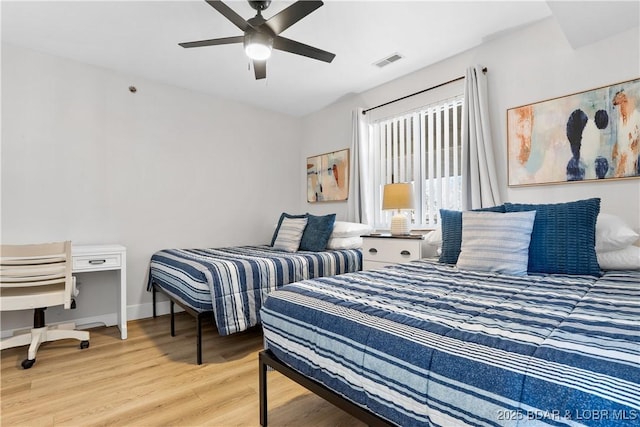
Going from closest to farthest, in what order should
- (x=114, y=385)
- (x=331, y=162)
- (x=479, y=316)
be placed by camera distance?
(x=479, y=316)
(x=114, y=385)
(x=331, y=162)

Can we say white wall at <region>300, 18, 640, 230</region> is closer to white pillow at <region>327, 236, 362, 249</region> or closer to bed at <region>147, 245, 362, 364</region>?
white pillow at <region>327, 236, 362, 249</region>

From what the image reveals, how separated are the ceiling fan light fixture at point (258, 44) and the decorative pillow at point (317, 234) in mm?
1729

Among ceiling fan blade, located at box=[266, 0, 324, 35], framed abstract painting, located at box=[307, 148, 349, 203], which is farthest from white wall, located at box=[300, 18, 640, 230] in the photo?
ceiling fan blade, located at box=[266, 0, 324, 35]

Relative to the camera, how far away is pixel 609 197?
2.25 meters

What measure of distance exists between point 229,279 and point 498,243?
181 centimetres

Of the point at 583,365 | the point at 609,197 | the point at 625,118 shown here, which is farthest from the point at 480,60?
the point at 583,365

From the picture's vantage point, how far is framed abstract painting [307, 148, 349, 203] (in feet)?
13.7

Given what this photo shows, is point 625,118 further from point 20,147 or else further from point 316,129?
point 20,147

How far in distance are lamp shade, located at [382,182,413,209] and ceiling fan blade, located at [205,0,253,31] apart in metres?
1.82

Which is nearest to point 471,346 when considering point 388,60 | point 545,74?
point 545,74

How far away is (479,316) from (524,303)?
0.27 metres

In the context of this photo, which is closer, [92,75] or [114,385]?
[114,385]

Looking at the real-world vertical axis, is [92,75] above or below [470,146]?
above

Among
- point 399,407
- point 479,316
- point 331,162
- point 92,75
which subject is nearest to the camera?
point 399,407
